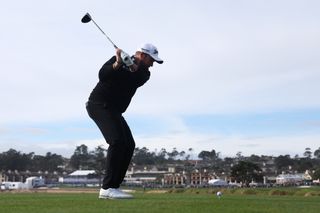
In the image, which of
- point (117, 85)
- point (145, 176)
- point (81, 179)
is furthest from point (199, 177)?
point (117, 85)

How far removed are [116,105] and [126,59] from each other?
75 centimetres

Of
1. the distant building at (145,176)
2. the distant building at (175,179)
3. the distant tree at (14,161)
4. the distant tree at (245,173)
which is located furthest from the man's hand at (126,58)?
the distant tree at (14,161)

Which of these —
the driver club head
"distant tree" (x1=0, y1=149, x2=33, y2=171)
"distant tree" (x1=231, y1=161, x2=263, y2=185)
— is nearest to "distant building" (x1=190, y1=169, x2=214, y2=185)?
"distant tree" (x1=0, y1=149, x2=33, y2=171)

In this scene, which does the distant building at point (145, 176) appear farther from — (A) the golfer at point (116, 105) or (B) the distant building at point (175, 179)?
(A) the golfer at point (116, 105)

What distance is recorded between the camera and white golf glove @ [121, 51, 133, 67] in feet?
25.1

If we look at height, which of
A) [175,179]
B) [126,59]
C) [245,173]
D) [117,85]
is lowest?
[117,85]

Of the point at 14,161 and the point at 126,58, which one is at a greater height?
the point at 14,161

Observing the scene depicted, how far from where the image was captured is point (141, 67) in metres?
8.20

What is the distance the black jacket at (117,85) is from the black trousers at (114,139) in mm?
94

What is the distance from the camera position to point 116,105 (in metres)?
8.16

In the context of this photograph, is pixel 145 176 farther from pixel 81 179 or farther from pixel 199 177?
pixel 81 179

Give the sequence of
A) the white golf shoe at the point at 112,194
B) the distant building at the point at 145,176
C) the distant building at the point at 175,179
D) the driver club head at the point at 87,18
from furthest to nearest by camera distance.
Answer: the distant building at the point at 145,176 → the distant building at the point at 175,179 → the driver club head at the point at 87,18 → the white golf shoe at the point at 112,194

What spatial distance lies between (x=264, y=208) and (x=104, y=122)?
2272mm

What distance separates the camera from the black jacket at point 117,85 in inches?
311
